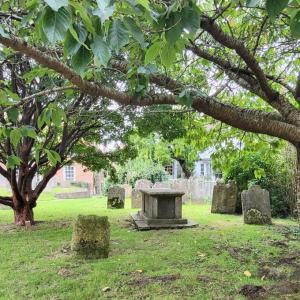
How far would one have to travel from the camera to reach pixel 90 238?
6816mm

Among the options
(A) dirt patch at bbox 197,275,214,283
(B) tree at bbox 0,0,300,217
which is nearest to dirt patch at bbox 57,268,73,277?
(A) dirt patch at bbox 197,275,214,283

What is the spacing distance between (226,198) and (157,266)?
858 cm

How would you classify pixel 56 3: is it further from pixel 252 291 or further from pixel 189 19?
pixel 252 291

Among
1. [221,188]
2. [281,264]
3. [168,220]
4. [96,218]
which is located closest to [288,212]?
[221,188]

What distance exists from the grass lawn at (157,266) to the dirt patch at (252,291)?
49mm

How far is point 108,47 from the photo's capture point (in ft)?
5.53

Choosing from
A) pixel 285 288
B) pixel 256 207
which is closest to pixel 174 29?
pixel 285 288

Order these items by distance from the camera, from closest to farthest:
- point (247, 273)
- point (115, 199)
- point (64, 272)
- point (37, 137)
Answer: point (247, 273)
point (64, 272)
point (37, 137)
point (115, 199)

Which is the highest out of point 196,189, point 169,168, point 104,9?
point 169,168

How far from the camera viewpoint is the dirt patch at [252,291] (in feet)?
15.8

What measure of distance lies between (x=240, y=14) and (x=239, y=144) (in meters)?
2.77

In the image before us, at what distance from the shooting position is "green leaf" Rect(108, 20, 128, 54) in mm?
1707

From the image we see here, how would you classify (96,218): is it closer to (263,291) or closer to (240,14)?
(263,291)

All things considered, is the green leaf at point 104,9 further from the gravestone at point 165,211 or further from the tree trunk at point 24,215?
the tree trunk at point 24,215
